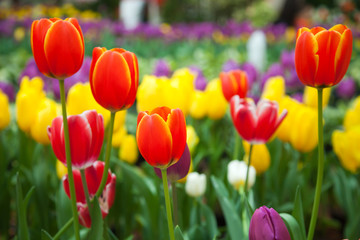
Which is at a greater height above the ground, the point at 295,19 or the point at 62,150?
the point at 62,150

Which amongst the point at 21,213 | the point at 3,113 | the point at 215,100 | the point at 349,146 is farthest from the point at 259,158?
the point at 3,113

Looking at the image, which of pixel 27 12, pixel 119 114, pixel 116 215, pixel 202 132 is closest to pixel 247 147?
pixel 119 114

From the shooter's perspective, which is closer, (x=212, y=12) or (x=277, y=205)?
(x=277, y=205)

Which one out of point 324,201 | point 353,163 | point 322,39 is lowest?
point 324,201

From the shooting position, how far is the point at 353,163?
51.3 inches

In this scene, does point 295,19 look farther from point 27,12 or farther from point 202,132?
point 202,132

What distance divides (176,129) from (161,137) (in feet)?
0.10

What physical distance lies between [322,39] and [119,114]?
0.69 meters

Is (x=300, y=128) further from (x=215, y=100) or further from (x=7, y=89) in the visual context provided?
(x=7, y=89)

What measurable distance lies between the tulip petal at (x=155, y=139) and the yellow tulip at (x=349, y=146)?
2.62ft

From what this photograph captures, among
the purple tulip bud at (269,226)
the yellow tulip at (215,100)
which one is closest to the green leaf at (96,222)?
the purple tulip bud at (269,226)

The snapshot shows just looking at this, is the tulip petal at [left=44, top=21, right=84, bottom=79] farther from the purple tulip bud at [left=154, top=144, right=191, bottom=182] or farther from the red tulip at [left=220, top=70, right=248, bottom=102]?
the red tulip at [left=220, top=70, right=248, bottom=102]

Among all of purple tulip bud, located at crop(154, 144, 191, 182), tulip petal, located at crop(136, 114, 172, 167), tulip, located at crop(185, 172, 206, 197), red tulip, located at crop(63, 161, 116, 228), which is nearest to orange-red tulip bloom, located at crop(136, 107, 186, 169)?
tulip petal, located at crop(136, 114, 172, 167)

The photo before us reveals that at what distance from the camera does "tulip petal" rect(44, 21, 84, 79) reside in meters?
0.70
